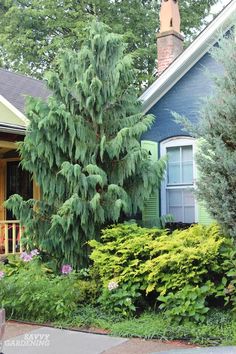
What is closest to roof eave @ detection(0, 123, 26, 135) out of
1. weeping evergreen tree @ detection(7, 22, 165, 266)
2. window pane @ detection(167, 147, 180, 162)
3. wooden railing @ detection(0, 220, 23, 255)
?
weeping evergreen tree @ detection(7, 22, 165, 266)

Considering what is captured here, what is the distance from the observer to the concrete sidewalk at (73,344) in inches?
190

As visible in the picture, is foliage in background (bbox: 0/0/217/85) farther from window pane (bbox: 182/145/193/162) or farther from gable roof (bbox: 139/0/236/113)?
window pane (bbox: 182/145/193/162)

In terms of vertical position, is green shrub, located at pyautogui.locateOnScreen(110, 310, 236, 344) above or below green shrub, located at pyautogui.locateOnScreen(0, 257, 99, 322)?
below

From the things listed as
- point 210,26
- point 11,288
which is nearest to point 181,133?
point 210,26

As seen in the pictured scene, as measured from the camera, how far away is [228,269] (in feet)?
19.1

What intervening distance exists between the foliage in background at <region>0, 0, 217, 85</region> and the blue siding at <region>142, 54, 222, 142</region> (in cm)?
1270

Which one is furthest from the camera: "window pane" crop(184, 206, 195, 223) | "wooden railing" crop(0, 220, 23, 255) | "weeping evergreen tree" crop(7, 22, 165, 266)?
"wooden railing" crop(0, 220, 23, 255)

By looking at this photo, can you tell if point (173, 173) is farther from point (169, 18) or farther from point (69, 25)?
point (69, 25)

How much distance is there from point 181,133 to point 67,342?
18.4ft

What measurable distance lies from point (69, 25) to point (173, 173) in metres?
16.1

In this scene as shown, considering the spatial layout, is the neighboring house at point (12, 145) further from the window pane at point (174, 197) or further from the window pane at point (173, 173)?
the window pane at point (174, 197)

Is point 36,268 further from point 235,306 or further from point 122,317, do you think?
point 235,306

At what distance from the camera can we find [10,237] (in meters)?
10.6

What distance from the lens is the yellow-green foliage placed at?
583 centimetres
